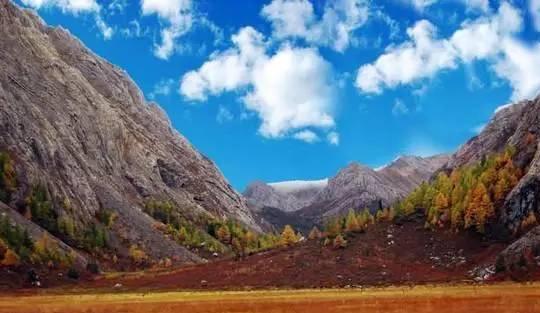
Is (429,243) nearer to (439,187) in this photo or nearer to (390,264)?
(390,264)

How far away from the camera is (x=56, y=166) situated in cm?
18575

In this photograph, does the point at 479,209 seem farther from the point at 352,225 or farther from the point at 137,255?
the point at 137,255

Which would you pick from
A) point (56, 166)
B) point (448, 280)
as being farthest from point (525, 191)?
point (56, 166)

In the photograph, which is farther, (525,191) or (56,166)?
(56,166)

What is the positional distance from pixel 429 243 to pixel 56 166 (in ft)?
359

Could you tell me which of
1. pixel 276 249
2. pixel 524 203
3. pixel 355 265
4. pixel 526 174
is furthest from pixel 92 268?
pixel 526 174

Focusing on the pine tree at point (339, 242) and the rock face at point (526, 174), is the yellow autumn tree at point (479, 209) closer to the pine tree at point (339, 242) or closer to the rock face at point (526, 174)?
the rock face at point (526, 174)

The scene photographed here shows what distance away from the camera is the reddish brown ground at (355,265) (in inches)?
4638

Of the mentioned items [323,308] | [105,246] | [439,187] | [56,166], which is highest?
[56,166]

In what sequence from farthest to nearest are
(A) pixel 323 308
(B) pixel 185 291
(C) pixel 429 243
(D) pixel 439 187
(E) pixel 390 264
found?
1. (D) pixel 439 187
2. (C) pixel 429 243
3. (E) pixel 390 264
4. (B) pixel 185 291
5. (A) pixel 323 308

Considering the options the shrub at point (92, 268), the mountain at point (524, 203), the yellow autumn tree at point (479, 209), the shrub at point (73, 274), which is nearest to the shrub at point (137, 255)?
the shrub at point (92, 268)

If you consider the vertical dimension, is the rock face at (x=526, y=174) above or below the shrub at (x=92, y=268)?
above

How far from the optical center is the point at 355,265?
133 m

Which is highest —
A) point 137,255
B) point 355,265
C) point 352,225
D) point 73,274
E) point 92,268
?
point 352,225
